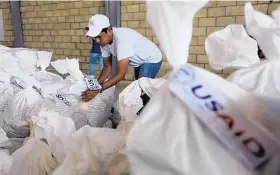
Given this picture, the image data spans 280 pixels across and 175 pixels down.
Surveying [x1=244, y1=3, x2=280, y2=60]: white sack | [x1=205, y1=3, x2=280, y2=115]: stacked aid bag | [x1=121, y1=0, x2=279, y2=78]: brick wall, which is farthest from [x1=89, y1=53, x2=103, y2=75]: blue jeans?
[x1=244, y1=3, x2=280, y2=60]: white sack

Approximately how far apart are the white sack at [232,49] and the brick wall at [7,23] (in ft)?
16.1

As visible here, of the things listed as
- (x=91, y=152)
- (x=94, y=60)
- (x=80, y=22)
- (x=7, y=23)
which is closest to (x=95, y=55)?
(x=94, y=60)

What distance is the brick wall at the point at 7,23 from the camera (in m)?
5.00

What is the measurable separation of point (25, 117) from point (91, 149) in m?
0.91

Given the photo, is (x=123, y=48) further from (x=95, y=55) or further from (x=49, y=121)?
(x=95, y=55)

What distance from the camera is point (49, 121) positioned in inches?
37.5

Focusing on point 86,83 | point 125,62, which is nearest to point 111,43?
point 125,62

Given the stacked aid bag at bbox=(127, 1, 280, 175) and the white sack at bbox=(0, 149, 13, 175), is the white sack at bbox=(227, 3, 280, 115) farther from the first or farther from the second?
the white sack at bbox=(0, 149, 13, 175)

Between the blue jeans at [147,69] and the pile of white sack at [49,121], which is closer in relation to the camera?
the pile of white sack at [49,121]

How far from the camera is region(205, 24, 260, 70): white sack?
686 mm

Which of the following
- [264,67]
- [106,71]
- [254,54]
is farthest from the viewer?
[106,71]

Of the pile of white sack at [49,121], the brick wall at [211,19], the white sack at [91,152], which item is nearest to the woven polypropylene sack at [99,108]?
the pile of white sack at [49,121]

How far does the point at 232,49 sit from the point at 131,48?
1.35 metres

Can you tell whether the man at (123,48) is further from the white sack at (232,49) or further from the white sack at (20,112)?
the white sack at (232,49)
